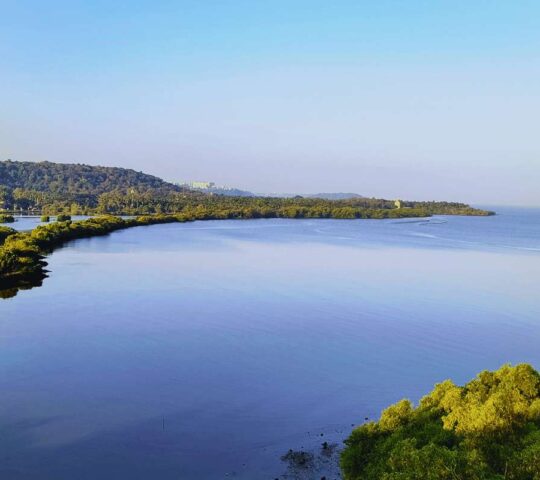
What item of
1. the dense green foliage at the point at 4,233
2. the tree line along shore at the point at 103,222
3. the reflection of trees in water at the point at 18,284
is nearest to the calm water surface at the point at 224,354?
the reflection of trees in water at the point at 18,284

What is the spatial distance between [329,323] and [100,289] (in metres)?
15.8

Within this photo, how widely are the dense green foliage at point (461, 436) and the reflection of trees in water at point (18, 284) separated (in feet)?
89.9

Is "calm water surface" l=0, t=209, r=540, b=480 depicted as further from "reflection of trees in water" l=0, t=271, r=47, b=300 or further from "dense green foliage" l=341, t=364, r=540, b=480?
"dense green foliage" l=341, t=364, r=540, b=480

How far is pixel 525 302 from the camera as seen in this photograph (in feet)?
105

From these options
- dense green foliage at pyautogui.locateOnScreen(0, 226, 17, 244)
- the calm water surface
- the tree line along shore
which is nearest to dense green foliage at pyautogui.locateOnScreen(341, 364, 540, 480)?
the calm water surface

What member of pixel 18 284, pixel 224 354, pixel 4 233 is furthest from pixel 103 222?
pixel 224 354

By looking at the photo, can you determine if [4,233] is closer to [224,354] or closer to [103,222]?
[103,222]

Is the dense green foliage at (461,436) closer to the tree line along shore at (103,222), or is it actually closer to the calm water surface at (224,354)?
the calm water surface at (224,354)

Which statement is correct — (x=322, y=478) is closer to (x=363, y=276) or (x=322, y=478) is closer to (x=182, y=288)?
(x=182, y=288)

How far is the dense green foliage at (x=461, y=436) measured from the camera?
794 centimetres

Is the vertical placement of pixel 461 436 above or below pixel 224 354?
above

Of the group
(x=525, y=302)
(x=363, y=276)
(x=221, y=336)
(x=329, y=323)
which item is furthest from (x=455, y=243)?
(x=221, y=336)

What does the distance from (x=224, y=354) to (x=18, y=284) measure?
20.2m

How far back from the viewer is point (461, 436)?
929 centimetres
